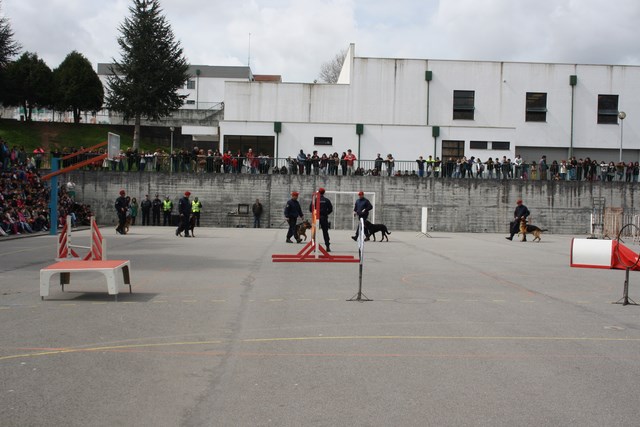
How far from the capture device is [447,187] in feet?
139

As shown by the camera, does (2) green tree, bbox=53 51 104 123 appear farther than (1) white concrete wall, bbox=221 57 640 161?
Yes

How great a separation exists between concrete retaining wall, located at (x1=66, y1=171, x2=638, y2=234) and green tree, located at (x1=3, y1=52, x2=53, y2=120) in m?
32.8

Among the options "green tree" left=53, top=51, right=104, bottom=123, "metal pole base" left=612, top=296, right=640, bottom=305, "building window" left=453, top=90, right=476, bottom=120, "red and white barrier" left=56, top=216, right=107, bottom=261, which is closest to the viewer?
"metal pole base" left=612, top=296, right=640, bottom=305

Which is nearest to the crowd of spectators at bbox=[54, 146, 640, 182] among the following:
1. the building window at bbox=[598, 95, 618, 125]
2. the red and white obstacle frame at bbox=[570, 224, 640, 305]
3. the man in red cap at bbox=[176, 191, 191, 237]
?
the building window at bbox=[598, 95, 618, 125]

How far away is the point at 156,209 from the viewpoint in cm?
4116

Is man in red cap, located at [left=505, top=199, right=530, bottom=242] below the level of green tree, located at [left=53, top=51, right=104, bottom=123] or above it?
below

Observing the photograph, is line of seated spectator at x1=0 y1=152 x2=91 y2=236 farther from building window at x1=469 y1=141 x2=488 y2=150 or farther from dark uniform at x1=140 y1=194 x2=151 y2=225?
building window at x1=469 y1=141 x2=488 y2=150

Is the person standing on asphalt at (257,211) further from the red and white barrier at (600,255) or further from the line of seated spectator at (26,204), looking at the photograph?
the red and white barrier at (600,255)

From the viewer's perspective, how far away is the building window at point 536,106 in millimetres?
50781

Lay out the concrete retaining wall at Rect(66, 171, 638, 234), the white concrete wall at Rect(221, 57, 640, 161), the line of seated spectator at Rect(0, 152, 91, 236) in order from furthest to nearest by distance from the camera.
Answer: the white concrete wall at Rect(221, 57, 640, 161), the concrete retaining wall at Rect(66, 171, 638, 234), the line of seated spectator at Rect(0, 152, 91, 236)

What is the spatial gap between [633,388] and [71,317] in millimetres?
7102

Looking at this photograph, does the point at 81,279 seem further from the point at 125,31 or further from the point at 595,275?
the point at 125,31

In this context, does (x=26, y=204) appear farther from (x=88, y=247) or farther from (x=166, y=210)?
(x=88, y=247)

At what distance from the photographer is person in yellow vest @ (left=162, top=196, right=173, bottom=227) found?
132 feet
